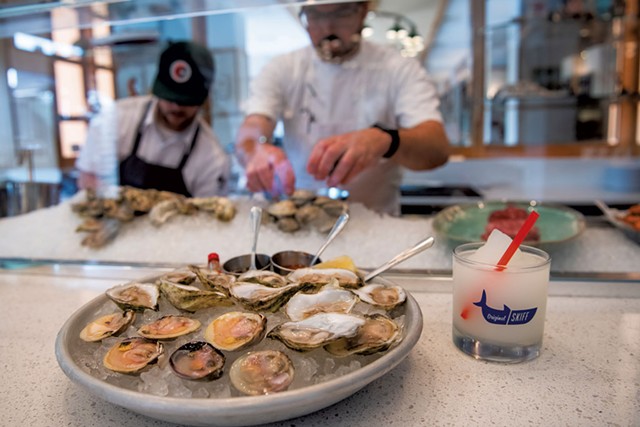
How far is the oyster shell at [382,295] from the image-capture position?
20.7 inches

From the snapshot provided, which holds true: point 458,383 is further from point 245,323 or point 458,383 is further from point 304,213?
point 304,213

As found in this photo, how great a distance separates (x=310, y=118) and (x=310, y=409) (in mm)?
1074

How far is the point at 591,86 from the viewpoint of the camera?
7.50 feet

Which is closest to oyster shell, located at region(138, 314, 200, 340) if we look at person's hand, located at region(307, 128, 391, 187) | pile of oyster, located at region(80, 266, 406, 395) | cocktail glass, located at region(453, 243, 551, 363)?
pile of oyster, located at region(80, 266, 406, 395)

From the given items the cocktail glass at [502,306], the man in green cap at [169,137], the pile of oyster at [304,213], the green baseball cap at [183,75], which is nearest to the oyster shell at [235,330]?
the cocktail glass at [502,306]

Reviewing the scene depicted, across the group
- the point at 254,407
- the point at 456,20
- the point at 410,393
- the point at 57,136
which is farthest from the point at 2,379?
the point at 456,20

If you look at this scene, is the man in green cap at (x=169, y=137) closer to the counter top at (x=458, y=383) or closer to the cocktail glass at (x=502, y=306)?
the counter top at (x=458, y=383)

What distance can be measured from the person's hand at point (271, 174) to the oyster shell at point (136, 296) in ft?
1.72

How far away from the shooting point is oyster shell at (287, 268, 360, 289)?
1.82ft

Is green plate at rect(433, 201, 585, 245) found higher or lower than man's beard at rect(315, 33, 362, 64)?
lower

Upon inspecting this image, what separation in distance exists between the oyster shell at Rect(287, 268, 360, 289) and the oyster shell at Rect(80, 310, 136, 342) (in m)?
0.19

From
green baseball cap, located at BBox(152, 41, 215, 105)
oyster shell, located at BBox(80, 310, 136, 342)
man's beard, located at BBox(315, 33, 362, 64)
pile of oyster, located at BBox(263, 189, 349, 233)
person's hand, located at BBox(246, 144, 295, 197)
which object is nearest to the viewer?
oyster shell, located at BBox(80, 310, 136, 342)

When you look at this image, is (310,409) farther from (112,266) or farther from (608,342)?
(112,266)

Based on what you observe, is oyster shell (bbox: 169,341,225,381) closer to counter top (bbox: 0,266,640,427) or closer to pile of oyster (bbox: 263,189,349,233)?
counter top (bbox: 0,266,640,427)
